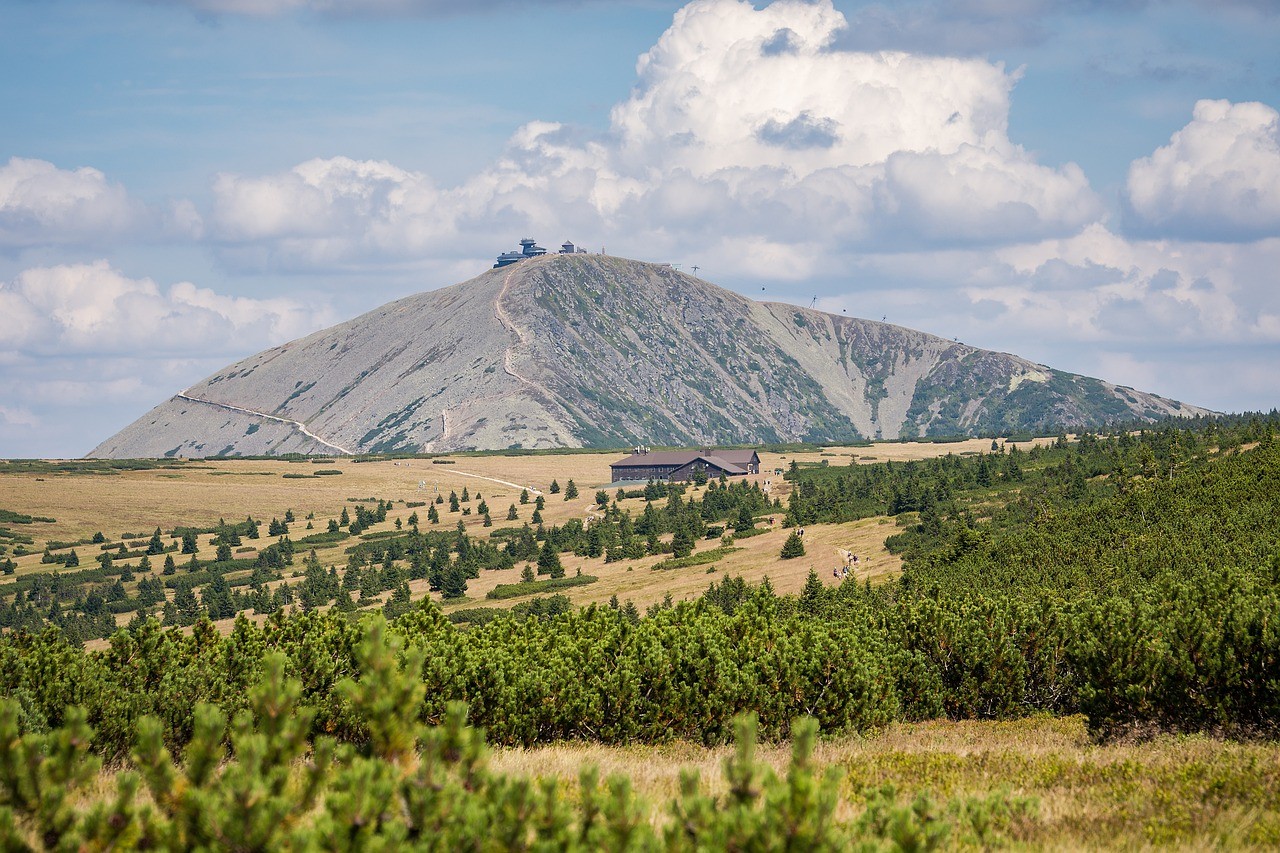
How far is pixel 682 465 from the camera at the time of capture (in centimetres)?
18238

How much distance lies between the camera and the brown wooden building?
180 meters

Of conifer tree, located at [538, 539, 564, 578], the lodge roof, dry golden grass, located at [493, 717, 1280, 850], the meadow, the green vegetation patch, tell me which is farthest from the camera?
the lodge roof

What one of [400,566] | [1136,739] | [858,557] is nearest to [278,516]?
[400,566]

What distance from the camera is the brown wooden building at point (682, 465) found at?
591ft

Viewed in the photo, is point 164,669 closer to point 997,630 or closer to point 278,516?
point 997,630

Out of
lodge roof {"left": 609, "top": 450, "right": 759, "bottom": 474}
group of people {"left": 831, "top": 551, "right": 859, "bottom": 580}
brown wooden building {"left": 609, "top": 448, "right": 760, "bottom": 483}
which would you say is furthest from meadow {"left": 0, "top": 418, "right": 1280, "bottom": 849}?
lodge roof {"left": 609, "top": 450, "right": 759, "bottom": 474}

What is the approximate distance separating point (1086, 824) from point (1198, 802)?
1.78 metres

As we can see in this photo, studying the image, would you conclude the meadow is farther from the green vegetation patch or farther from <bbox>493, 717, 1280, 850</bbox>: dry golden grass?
the green vegetation patch

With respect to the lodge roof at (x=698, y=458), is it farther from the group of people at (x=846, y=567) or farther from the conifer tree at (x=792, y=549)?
the group of people at (x=846, y=567)

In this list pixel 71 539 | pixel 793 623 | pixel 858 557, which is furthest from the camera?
pixel 71 539

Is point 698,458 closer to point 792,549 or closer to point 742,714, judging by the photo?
point 792,549

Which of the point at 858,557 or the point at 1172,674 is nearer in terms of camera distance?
the point at 1172,674

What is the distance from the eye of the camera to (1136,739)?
2025cm

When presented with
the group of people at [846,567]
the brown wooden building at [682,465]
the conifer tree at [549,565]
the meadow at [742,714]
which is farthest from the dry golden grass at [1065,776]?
the brown wooden building at [682,465]
